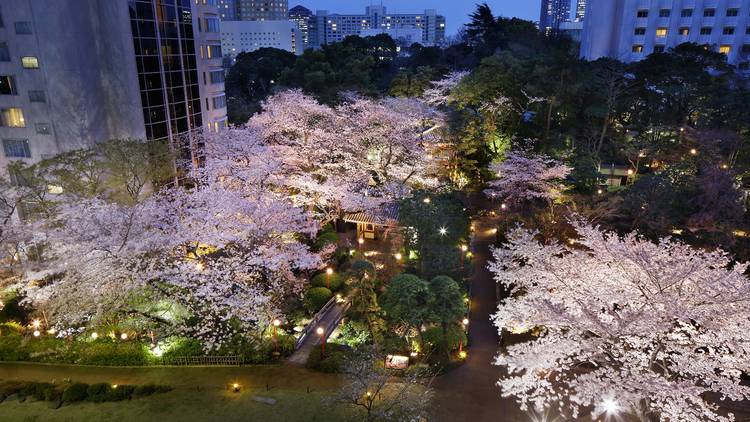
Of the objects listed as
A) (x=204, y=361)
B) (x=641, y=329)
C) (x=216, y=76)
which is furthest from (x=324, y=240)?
(x=641, y=329)

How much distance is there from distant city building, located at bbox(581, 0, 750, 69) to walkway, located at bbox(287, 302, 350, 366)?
52.5m

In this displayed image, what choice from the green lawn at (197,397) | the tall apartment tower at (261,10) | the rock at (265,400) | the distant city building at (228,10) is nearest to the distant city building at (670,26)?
the green lawn at (197,397)

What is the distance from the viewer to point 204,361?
1848 cm

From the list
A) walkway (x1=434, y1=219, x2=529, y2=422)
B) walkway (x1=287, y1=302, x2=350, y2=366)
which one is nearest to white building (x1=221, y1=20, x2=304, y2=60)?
walkway (x1=287, y1=302, x2=350, y2=366)

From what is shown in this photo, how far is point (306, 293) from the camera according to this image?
71.6ft

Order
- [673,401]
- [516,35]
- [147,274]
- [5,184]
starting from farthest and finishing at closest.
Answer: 1. [516,35]
2. [5,184]
3. [147,274]
4. [673,401]

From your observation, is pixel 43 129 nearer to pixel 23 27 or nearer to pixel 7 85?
pixel 7 85

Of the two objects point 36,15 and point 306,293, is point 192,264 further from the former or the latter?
point 36,15

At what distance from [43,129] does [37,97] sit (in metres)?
1.75

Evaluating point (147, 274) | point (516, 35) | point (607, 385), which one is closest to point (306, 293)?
point (147, 274)

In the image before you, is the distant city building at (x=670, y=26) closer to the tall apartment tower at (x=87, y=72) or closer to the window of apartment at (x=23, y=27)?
the tall apartment tower at (x=87, y=72)

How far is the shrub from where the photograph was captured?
16531 millimetres

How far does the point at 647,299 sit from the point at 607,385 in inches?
101

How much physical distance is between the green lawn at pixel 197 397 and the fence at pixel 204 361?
22 cm
